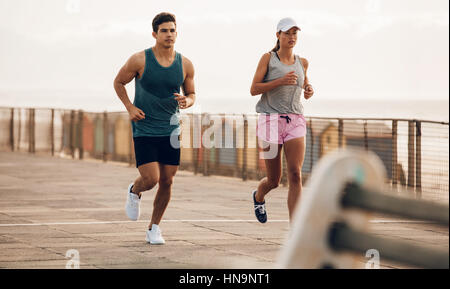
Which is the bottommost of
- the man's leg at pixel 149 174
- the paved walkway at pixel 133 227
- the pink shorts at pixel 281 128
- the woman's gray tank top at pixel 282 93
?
the paved walkway at pixel 133 227

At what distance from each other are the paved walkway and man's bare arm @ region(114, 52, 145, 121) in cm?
114

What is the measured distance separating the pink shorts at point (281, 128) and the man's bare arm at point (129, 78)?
4.03ft

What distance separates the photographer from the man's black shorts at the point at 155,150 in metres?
8.02

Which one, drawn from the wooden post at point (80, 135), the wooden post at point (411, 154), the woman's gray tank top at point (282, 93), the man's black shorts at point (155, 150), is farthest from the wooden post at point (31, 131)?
the man's black shorts at point (155, 150)

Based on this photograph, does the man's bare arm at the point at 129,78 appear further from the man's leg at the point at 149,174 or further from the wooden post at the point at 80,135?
the wooden post at the point at 80,135

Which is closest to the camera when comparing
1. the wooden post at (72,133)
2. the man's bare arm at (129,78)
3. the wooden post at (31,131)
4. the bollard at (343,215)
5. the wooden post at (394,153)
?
the bollard at (343,215)

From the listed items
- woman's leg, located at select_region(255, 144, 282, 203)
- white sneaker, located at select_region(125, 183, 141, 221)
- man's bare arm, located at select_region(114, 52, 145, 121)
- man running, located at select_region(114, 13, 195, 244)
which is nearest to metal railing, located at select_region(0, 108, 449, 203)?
woman's leg, located at select_region(255, 144, 282, 203)

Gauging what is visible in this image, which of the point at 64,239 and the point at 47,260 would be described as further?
the point at 64,239

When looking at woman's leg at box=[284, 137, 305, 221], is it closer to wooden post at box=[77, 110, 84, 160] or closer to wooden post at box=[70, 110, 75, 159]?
wooden post at box=[77, 110, 84, 160]

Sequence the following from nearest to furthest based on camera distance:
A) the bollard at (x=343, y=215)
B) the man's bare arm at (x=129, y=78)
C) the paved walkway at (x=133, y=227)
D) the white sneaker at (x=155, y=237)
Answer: the bollard at (x=343, y=215)
the paved walkway at (x=133, y=227)
the man's bare arm at (x=129, y=78)
the white sneaker at (x=155, y=237)
